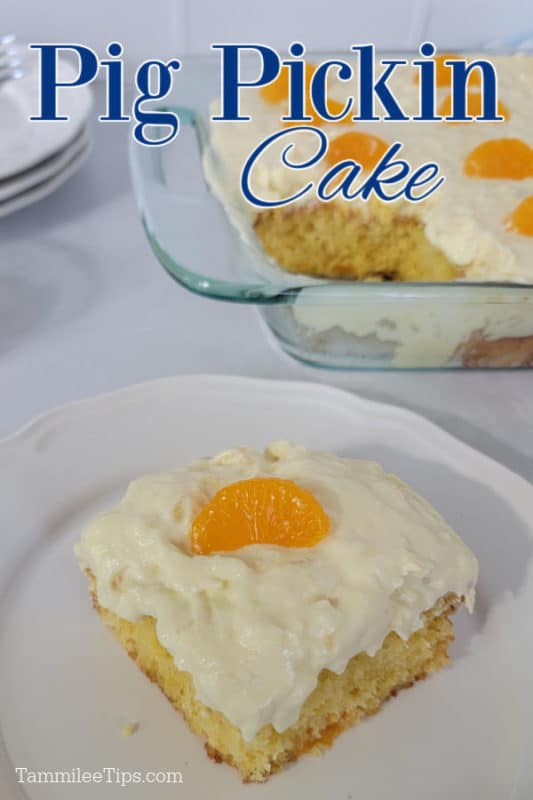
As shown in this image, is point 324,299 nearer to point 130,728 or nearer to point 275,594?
point 275,594

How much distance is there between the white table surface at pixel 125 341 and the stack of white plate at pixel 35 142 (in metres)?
0.14

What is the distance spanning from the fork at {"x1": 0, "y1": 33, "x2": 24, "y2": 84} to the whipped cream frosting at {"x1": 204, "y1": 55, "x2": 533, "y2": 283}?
2.13 ft

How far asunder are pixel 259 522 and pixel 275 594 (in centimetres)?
12

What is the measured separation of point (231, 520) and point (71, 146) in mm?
1378

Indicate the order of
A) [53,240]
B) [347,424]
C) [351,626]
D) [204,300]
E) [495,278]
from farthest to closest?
1. [53,240]
2. [204,300]
3. [495,278]
4. [347,424]
5. [351,626]

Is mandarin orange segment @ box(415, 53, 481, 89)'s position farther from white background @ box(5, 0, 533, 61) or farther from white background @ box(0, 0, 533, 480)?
white background @ box(0, 0, 533, 480)

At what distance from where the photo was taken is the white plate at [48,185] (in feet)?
6.83

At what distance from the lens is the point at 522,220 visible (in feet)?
6.14

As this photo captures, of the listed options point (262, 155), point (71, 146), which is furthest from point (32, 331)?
point (262, 155)

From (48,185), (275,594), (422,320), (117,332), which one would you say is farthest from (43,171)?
(275,594)

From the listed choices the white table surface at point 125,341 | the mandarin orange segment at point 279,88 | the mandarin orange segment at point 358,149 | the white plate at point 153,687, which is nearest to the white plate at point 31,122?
the white table surface at point 125,341

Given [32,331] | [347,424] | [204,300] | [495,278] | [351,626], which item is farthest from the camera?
[204,300]

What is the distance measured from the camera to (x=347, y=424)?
1655 millimetres

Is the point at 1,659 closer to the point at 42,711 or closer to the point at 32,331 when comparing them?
the point at 42,711
